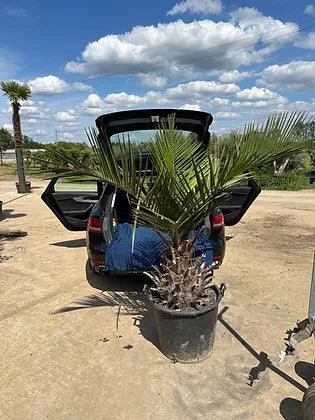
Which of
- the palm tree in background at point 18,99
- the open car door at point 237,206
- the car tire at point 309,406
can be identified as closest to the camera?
the car tire at point 309,406

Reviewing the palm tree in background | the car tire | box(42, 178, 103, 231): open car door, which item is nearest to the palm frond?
the palm tree in background

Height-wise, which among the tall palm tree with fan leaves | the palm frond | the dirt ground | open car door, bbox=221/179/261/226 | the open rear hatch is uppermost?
the palm frond

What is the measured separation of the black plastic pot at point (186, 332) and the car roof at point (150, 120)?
5.90 feet

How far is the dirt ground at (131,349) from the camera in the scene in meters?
2.46

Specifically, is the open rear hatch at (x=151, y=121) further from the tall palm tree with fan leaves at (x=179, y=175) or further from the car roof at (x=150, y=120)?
the tall palm tree with fan leaves at (x=179, y=175)

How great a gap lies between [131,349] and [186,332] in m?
0.57

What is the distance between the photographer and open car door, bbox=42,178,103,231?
546cm

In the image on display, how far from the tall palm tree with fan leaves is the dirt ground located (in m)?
0.57

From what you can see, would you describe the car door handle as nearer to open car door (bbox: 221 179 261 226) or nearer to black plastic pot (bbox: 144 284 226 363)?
open car door (bbox: 221 179 261 226)

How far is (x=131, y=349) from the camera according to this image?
124 inches

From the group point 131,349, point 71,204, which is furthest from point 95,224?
point 71,204

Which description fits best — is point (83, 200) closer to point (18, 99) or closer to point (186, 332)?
point (186, 332)

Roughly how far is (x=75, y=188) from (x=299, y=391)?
4309 mm

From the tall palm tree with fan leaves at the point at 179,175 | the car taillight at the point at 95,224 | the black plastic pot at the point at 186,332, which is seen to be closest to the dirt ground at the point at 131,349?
the black plastic pot at the point at 186,332
